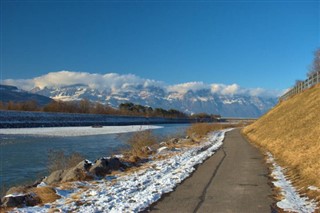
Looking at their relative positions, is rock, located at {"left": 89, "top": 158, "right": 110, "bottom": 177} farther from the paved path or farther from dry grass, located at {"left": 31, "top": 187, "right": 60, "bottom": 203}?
the paved path

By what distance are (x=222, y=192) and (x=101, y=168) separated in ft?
17.8

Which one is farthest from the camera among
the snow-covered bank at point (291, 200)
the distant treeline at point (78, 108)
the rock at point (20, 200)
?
the distant treeline at point (78, 108)

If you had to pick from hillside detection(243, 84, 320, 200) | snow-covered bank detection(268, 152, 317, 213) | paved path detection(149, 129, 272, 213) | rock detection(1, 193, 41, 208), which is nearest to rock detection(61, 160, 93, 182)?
rock detection(1, 193, 41, 208)

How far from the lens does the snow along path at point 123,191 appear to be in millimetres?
8969

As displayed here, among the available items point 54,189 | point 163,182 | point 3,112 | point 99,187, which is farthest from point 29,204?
point 3,112

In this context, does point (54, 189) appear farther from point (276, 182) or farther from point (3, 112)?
point (3, 112)

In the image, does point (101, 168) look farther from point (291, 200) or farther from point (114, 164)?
point (291, 200)

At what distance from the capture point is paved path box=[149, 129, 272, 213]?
8.97 meters

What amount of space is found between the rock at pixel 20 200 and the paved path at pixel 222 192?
10.3ft

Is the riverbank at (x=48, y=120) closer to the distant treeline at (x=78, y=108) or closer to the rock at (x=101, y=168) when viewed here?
the distant treeline at (x=78, y=108)

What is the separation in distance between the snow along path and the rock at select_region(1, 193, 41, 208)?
40 cm

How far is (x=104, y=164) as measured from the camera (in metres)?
14.7

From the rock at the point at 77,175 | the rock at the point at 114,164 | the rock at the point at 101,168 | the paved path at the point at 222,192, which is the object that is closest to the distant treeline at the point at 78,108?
the rock at the point at 114,164

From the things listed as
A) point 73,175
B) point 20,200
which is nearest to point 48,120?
point 73,175
